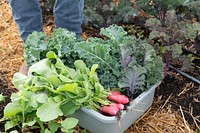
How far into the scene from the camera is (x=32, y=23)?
2473mm

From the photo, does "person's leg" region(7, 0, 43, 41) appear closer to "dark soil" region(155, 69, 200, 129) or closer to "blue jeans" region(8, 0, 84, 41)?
"blue jeans" region(8, 0, 84, 41)

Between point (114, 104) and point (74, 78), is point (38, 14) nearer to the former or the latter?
point (74, 78)

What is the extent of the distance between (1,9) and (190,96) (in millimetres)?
1723

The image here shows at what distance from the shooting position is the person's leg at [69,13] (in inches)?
93.7

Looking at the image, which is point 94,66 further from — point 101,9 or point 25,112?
point 101,9

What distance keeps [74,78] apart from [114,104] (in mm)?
241

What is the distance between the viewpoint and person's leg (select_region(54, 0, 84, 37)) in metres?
2.38

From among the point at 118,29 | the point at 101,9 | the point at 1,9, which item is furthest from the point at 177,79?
the point at 1,9

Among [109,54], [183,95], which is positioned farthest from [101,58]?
[183,95]

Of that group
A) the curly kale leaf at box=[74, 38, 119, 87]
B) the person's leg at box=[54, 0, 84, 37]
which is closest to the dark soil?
the curly kale leaf at box=[74, 38, 119, 87]

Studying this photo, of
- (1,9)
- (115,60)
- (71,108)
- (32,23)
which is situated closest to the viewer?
(71,108)

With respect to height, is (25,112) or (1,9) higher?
(1,9)

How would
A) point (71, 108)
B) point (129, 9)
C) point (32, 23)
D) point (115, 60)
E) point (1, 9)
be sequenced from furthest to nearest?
point (1, 9) < point (129, 9) < point (32, 23) < point (115, 60) < point (71, 108)

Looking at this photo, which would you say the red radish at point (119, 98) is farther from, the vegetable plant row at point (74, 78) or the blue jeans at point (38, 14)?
the blue jeans at point (38, 14)
